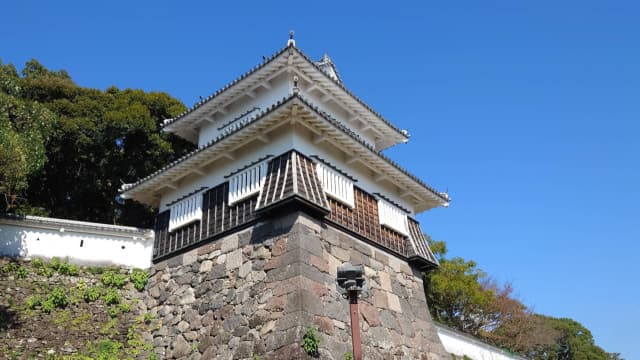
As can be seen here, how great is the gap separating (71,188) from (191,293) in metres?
11.3

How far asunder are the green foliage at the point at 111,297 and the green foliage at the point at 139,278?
1.96 ft

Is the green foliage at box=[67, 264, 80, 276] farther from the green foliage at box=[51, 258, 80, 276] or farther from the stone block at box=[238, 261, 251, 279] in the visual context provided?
the stone block at box=[238, 261, 251, 279]

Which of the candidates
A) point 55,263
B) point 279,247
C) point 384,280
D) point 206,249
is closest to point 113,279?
point 55,263

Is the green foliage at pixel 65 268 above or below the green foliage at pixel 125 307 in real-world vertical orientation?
above

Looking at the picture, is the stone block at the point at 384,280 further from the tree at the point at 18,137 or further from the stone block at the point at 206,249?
the tree at the point at 18,137

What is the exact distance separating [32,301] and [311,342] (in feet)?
23.2

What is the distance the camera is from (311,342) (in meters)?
10.5

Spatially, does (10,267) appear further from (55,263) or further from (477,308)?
(477,308)

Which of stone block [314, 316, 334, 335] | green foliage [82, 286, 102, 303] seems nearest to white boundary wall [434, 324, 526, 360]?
stone block [314, 316, 334, 335]

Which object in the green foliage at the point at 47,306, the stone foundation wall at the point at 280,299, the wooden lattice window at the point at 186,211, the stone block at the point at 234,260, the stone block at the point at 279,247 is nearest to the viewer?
the stone foundation wall at the point at 280,299

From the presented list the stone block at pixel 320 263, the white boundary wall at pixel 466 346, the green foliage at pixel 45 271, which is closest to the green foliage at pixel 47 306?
the green foliage at pixel 45 271

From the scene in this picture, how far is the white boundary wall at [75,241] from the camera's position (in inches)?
576

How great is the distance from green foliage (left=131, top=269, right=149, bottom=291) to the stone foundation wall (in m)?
0.24

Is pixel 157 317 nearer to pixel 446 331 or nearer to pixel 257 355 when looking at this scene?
pixel 257 355
